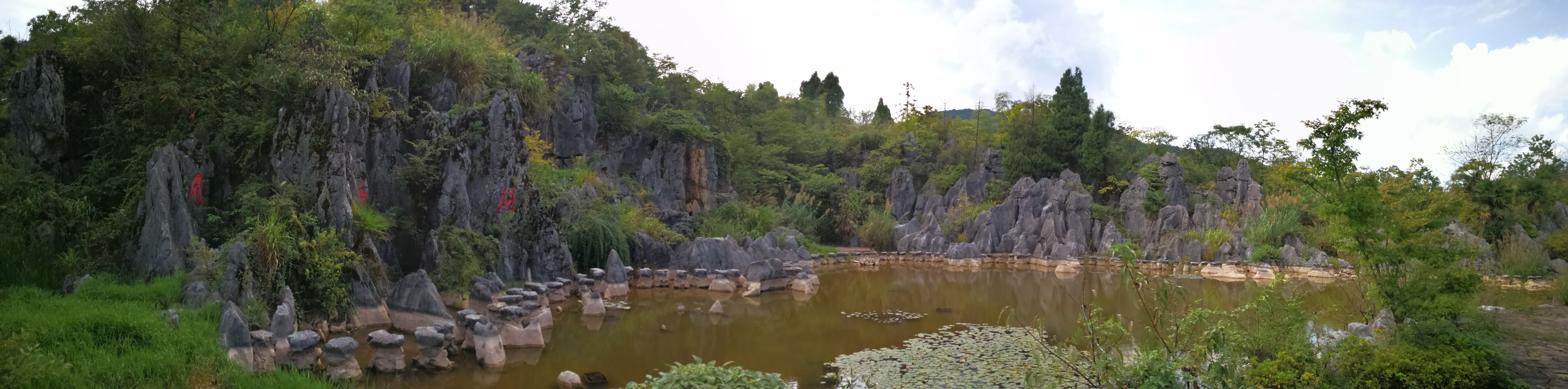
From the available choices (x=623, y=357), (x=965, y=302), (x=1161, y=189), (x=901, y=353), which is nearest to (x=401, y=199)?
(x=623, y=357)

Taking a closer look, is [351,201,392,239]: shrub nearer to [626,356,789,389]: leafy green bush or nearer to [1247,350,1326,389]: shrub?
[626,356,789,389]: leafy green bush

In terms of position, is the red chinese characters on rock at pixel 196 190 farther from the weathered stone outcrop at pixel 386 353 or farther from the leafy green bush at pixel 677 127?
the leafy green bush at pixel 677 127

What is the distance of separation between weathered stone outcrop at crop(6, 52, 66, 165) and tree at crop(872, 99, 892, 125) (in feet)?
105

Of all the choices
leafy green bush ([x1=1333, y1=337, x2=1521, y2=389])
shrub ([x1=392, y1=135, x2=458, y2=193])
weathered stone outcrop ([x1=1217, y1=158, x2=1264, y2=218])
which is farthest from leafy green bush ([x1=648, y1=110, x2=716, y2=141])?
leafy green bush ([x1=1333, y1=337, x2=1521, y2=389])

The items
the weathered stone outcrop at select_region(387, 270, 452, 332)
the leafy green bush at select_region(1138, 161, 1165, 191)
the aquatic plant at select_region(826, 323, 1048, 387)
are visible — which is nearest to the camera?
the aquatic plant at select_region(826, 323, 1048, 387)

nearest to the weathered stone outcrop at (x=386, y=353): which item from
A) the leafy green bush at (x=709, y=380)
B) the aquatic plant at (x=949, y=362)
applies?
the leafy green bush at (x=709, y=380)

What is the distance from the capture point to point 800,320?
531 inches

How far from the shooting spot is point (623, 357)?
10.1 metres

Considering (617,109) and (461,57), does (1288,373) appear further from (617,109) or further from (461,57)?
(617,109)

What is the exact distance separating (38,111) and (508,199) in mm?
6244

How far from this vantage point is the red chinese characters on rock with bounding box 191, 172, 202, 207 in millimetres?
10203

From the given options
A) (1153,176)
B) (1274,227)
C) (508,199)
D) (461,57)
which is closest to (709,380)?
(508,199)

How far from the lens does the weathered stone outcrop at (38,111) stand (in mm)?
11273

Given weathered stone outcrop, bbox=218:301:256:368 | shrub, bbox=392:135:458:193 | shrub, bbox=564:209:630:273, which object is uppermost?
shrub, bbox=392:135:458:193
